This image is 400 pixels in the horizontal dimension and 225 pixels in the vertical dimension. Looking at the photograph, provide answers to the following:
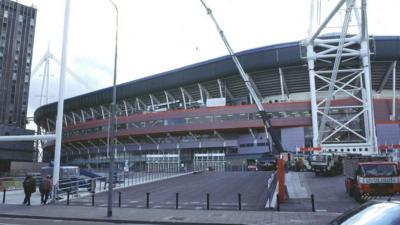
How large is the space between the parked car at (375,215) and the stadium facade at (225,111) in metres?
54.6

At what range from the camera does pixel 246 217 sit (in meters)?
15.9

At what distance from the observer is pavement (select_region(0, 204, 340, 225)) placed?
594 inches

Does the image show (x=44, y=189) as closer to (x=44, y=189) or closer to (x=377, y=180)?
(x=44, y=189)

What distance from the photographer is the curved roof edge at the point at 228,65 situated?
227ft

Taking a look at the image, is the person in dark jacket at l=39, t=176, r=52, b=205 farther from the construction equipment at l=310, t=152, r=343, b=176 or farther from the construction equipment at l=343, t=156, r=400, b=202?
the construction equipment at l=310, t=152, r=343, b=176

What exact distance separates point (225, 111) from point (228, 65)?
30.1 ft

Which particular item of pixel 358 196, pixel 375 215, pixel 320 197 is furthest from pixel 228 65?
pixel 375 215

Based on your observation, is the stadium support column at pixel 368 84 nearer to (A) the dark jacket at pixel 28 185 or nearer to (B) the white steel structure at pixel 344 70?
(B) the white steel structure at pixel 344 70

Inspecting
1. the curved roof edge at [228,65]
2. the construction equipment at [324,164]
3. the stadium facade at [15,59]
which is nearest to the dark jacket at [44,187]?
the construction equipment at [324,164]

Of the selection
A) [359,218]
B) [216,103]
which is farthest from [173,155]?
[359,218]

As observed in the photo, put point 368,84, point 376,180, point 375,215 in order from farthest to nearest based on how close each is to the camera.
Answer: point 368,84 → point 376,180 → point 375,215

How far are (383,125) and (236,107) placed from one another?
26860 mm

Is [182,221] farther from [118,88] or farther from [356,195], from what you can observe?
[118,88]

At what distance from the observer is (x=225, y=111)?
7850 centimetres
